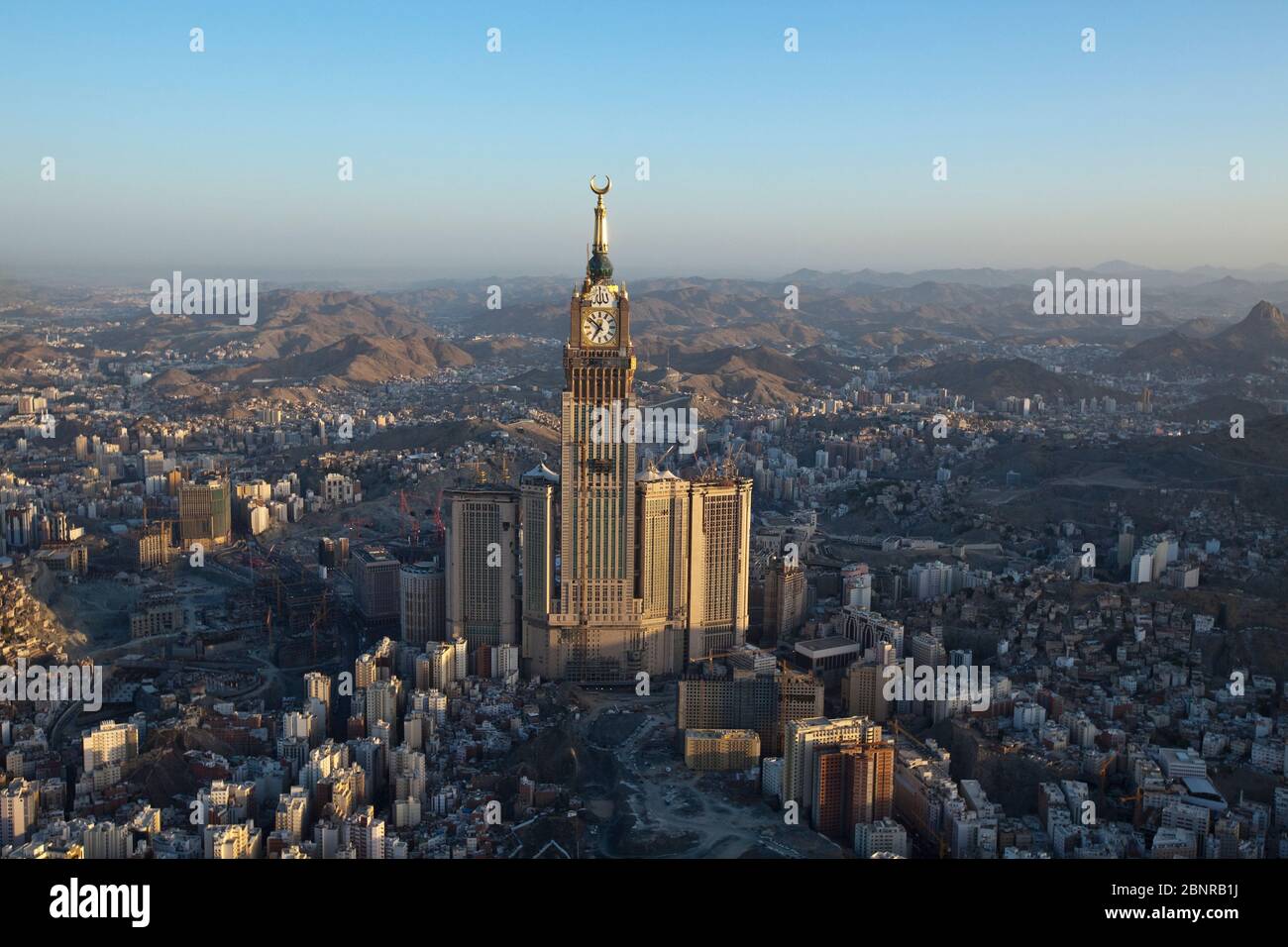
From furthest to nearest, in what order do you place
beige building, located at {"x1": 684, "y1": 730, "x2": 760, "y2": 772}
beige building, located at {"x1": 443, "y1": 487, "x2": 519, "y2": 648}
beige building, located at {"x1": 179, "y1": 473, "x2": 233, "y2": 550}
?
1. beige building, located at {"x1": 179, "y1": 473, "x2": 233, "y2": 550}
2. beige building, located at {"x1": 443, "y1": 487, "x2": 519, "y2": 648}
3. beige building, located at {"x1": 684, "y1": 730, "x2": 760, "y2": 772}

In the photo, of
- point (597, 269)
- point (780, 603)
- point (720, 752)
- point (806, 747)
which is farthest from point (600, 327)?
point (806, 747)

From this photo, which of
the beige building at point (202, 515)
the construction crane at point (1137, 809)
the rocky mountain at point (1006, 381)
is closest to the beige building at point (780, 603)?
the construction crane at point (1137, 809)

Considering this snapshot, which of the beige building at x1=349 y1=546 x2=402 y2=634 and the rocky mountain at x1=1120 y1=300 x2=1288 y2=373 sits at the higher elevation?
the rocky mountain at x1=1120 y1=300 x2=1288 y2=373

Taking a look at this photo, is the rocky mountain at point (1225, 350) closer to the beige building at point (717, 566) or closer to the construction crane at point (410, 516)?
the construction crane at point (410, 516)

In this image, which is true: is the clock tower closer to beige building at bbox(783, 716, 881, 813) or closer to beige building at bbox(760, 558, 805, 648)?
beige building at bbox(760, 558, 805, 648)

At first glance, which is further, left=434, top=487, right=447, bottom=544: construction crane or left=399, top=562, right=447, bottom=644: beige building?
left=434, top=487, right=447, bottom=544: construction crane

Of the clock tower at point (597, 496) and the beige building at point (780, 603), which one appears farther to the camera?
the beige building at point (780, 603)

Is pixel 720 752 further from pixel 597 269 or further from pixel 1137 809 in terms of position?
pixel 597 269

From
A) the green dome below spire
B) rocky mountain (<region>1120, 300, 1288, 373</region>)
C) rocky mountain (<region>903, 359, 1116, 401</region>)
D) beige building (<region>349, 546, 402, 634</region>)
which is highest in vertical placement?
the green dome below spire

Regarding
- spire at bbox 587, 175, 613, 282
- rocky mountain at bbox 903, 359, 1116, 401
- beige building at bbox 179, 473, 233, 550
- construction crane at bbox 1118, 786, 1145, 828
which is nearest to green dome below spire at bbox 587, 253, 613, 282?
spire at bbox 587, 175, 613, 282
